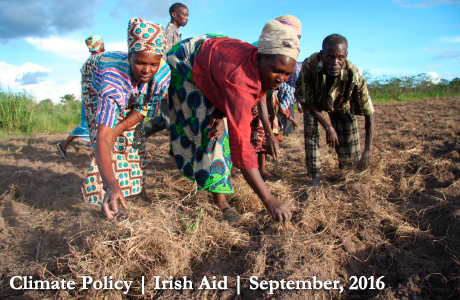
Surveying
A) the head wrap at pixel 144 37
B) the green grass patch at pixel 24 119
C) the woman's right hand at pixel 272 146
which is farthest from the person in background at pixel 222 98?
the green grass patch at pixel 24 119

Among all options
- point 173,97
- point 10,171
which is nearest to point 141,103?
point 173,97

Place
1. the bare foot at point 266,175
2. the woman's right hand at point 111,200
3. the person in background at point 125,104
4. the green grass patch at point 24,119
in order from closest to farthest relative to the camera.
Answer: the woman's right hand at point 111,200, the person in background at point 125,104, the bare foot at point 266,175, the green grass patch at point 24,119

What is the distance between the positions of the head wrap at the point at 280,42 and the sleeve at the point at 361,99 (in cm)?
151

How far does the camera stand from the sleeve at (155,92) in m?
2.47

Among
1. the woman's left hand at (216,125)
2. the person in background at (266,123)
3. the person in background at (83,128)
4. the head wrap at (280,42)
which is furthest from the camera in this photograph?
the person in background at (83,128)

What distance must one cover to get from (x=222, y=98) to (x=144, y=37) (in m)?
0.68

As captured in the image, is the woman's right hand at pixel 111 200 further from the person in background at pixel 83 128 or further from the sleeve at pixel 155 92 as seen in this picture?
the person in background at pixel 83 128

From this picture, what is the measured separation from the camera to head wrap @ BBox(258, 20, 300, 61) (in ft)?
5.91

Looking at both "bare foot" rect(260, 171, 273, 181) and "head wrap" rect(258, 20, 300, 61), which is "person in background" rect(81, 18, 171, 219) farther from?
"bare foot" rect(260, 171, 273, 181)

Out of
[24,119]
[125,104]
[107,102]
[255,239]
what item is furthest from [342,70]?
[24,119]

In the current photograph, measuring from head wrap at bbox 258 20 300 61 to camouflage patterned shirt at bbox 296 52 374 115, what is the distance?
1.33 m

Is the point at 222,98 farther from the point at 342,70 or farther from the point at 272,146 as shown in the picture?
the point at 342,70

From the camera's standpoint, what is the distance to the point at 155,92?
2525 millimetres

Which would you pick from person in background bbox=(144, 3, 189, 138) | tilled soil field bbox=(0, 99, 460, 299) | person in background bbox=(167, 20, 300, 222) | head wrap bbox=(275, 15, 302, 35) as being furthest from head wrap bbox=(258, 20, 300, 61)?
person in background bbox=(144, 3, 189, 138)
